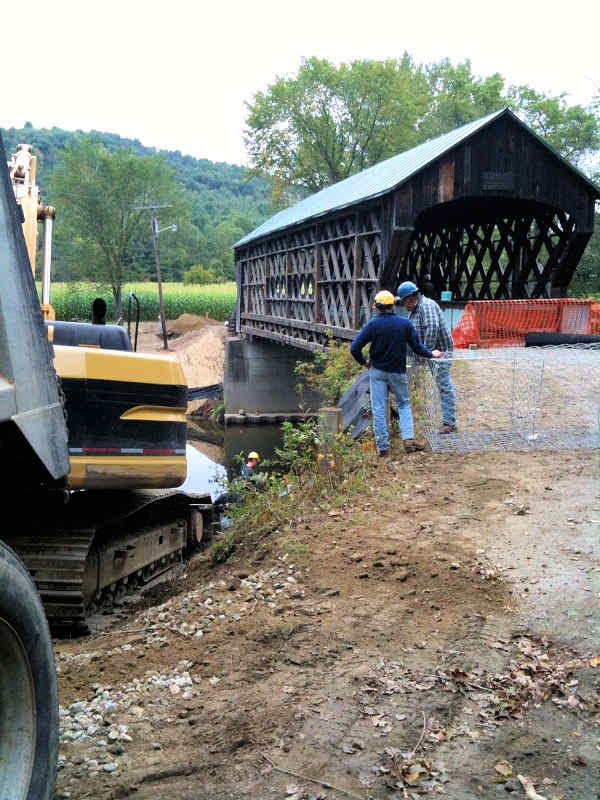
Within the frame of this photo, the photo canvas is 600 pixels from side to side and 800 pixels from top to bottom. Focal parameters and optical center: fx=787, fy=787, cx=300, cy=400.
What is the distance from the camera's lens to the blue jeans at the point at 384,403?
914cm

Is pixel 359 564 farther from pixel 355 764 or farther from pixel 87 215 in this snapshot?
pixel 87 215

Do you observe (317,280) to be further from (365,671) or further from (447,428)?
(365,671)

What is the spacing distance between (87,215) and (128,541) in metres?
60.7

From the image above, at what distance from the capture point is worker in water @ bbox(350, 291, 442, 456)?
904 cm

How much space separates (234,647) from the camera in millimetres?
4750

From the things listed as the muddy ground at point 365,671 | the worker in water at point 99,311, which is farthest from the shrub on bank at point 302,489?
the worker in water at point 99,311

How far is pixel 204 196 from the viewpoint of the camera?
118 metres

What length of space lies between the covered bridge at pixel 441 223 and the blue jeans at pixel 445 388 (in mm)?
7806

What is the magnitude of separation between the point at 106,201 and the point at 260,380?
1406 inches

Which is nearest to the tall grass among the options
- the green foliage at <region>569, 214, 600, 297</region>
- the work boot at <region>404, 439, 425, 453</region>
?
the green foliage at <region>569, 214, 600, 297</region>

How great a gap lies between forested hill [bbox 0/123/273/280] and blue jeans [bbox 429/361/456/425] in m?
53.7

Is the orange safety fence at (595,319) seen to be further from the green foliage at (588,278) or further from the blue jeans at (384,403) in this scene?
the green foliage at (588,278)

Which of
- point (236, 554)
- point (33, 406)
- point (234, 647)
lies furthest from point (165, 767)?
point (236, 554)

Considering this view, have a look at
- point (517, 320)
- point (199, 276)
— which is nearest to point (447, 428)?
point (517, 320)
